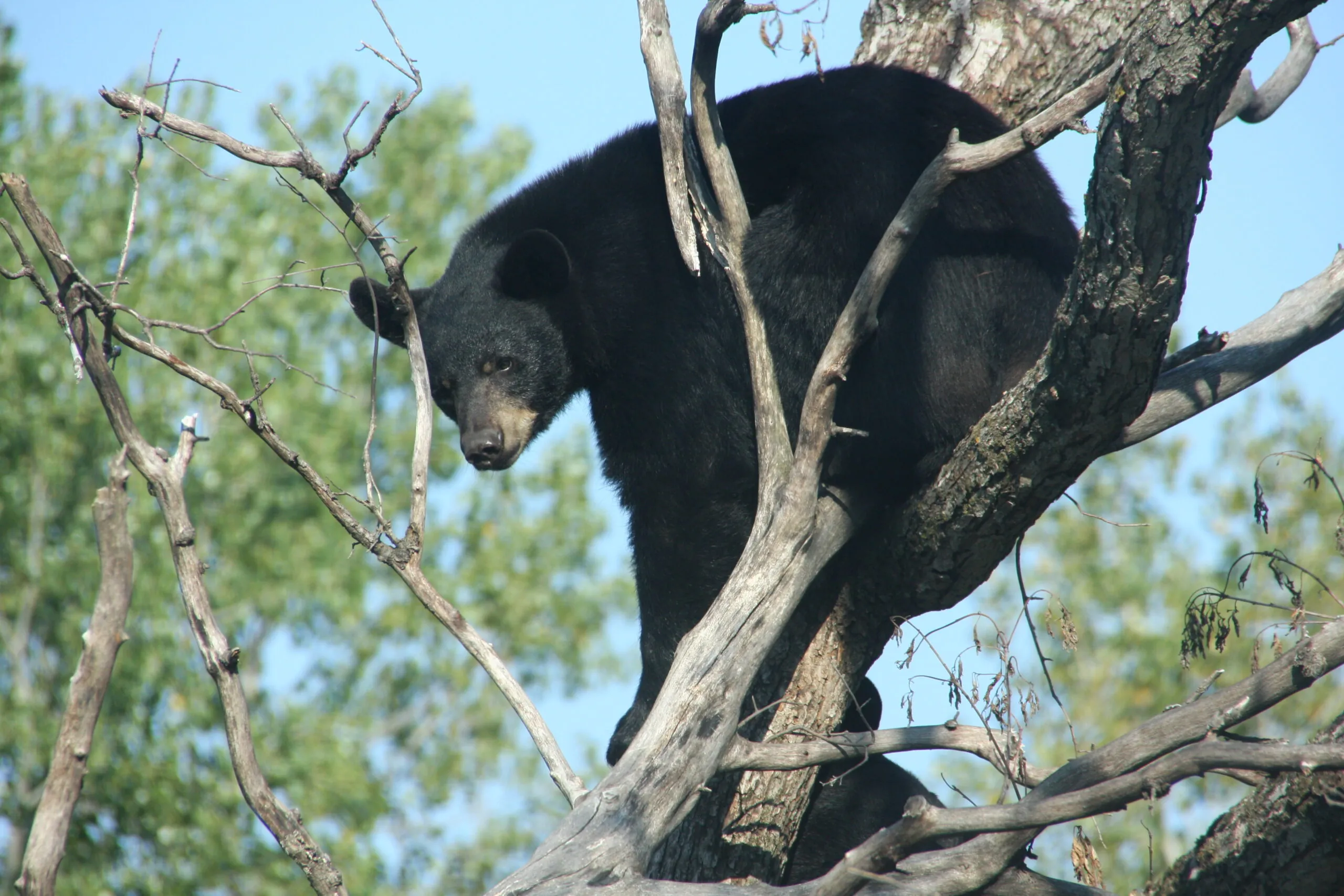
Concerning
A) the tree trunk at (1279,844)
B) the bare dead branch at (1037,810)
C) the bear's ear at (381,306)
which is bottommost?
the tree trunk at (1279,844)

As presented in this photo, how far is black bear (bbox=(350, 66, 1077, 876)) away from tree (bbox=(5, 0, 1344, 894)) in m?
0.50

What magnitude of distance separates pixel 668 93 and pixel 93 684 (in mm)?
3161

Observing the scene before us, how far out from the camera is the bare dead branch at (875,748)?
4.12m

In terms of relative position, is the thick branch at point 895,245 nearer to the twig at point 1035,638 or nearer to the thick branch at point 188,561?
the twig at point 1035,638

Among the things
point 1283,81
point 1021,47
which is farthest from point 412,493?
point 1283,81

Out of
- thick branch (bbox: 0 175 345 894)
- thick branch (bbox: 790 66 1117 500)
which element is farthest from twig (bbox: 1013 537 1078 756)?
thick branch (bbox: 0 175 345 894)

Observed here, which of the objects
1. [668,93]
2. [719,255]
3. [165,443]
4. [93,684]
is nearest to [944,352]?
[719,255]

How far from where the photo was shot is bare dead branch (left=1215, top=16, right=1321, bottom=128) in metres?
6.10

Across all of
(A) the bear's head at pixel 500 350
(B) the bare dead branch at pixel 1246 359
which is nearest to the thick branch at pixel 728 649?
(B) the bare dead branch at pixel 1246 359

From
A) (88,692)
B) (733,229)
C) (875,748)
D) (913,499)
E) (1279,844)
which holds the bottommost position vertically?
(1279,844)

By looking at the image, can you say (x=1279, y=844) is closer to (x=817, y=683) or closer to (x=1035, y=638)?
(x=1035, y=638)

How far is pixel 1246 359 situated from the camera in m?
4.50

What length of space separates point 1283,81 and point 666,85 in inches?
157

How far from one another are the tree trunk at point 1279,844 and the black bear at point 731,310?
168 centimetres
